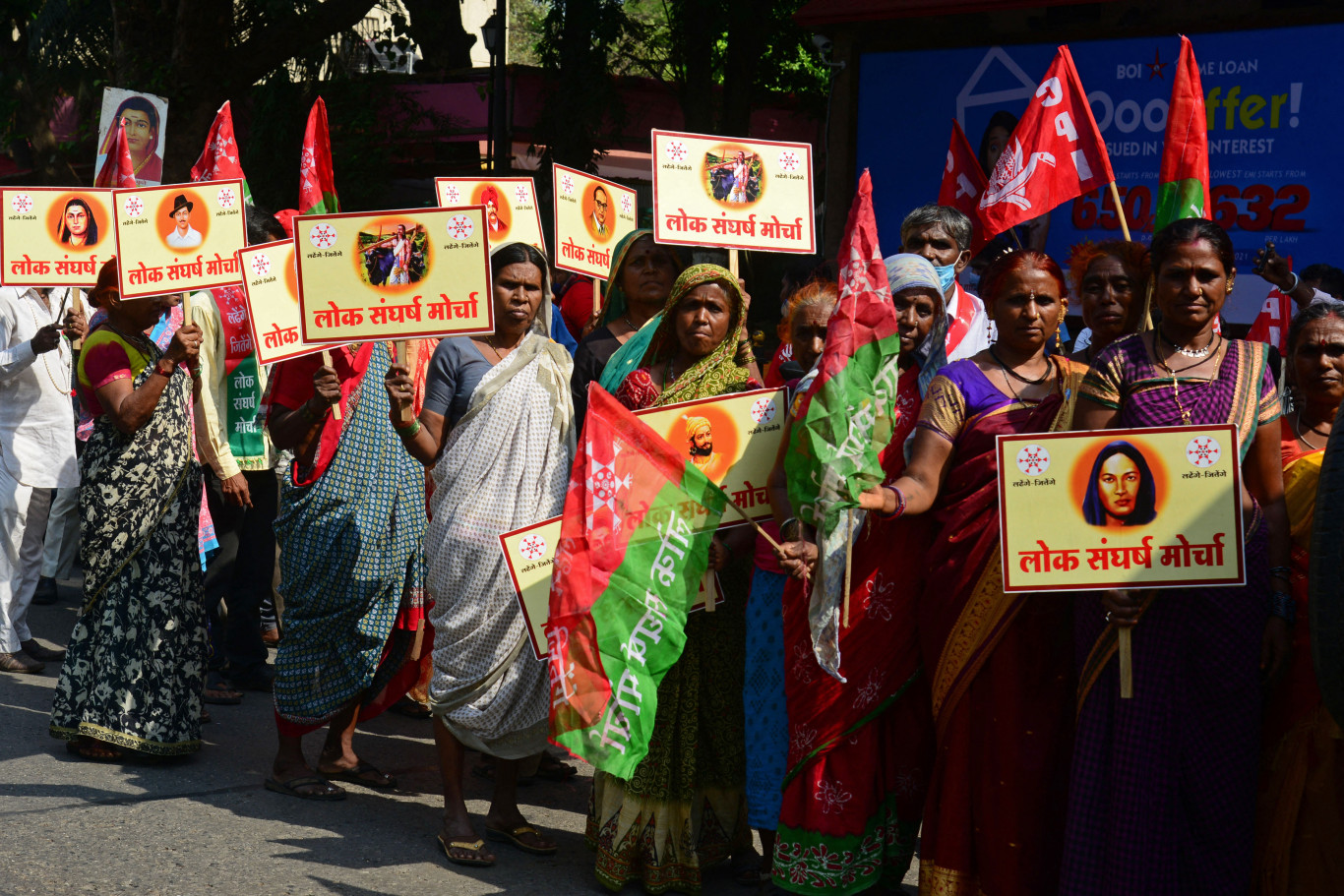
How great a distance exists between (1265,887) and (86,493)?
13.6 ft

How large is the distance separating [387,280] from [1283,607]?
8.62ft

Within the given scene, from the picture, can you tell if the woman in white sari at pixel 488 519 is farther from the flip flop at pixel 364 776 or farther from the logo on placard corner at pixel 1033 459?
the logo on placard corner at pixel 1033 459

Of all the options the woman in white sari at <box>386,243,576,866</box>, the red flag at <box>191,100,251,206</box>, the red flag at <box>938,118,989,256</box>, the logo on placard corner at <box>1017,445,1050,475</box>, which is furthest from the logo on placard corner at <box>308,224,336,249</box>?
the red flag at <box>938,118,989,256</box>

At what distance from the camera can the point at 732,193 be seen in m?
5.02

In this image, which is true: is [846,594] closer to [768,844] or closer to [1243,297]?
[768,844]

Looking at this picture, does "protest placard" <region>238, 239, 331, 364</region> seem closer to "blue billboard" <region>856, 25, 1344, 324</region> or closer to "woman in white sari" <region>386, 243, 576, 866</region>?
"woman in white sari" <region>386, 243, 576, 866</region>

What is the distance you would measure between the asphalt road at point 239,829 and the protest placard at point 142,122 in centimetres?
421

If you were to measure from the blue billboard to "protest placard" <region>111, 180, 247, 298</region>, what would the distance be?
4.85m

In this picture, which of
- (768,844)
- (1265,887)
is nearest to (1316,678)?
(1265,887)

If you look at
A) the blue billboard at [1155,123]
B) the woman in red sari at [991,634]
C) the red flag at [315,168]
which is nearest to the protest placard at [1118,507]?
the woman in red sari at [991,634]

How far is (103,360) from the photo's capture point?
4.85 m

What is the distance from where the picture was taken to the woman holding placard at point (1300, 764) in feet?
10.6

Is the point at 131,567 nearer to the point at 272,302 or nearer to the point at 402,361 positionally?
the point at 272,302

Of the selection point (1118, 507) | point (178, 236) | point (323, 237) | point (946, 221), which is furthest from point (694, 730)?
point (178, 236)
